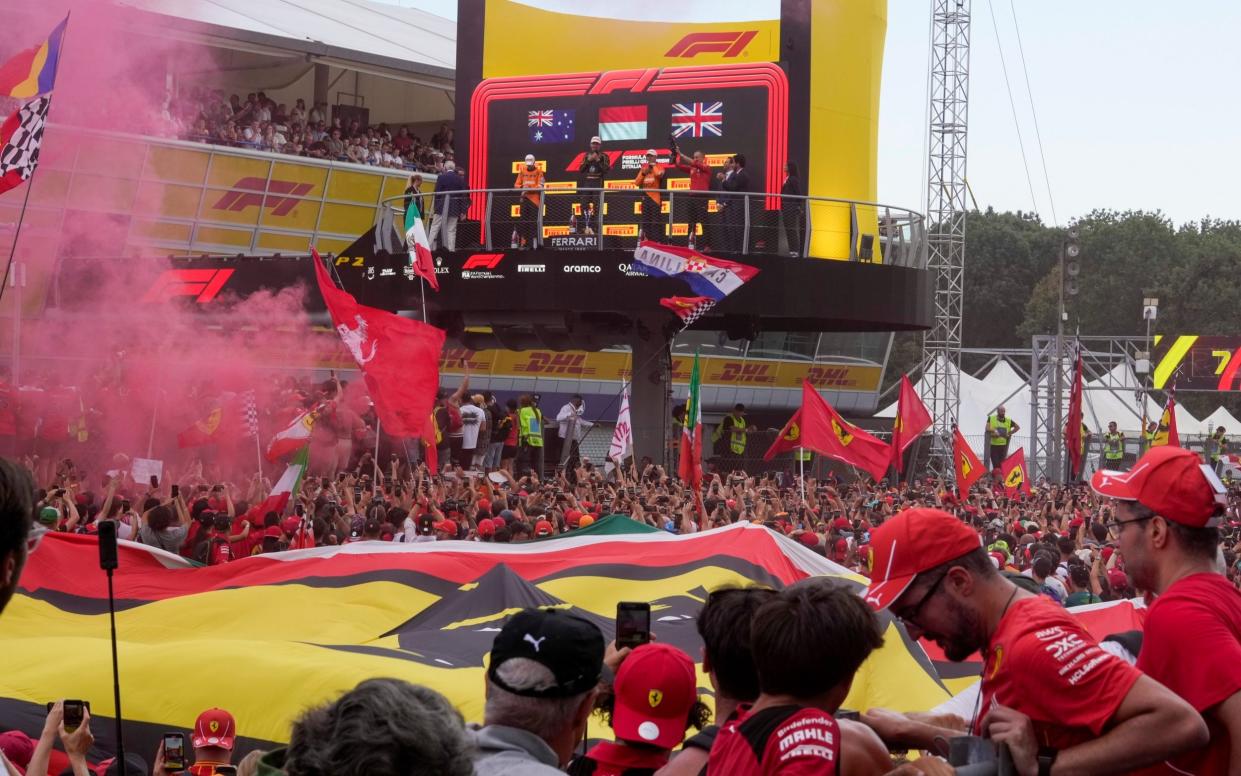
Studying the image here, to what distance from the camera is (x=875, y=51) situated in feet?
101

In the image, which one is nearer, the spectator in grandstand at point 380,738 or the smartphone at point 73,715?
the spectator in grandstand at point 380,738

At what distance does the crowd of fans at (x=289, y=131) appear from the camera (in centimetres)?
3625

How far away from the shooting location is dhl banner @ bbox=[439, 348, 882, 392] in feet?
136

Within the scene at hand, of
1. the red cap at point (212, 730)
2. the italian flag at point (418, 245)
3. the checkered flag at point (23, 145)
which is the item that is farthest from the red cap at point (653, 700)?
the italian flag at point (418, 245)

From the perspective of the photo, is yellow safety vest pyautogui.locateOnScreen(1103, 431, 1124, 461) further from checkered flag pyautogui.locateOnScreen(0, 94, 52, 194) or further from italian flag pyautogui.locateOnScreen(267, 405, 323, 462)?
checkered flag pyautogui.locateOnScreen(0, 94, 52, 194)

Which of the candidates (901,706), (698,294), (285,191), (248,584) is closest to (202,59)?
(285,191)

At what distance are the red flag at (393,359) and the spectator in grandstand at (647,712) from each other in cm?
1243

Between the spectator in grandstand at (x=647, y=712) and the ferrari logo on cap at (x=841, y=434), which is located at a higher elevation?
the spectator in grandstand at (x=647, y=712)

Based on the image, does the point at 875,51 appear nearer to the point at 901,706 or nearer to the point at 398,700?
the point at 901,706

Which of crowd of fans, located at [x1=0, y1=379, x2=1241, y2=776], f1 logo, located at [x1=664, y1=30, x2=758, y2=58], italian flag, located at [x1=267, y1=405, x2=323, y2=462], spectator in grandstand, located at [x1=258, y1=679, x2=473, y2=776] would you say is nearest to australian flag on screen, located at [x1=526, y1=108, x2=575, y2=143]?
f1 logo, located at [x1=664, y1=30, x2=758, y2=58]

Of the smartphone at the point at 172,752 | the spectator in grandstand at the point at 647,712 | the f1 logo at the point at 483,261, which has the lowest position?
the smartphone at the point at 172,752

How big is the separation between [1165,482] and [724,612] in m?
1.15

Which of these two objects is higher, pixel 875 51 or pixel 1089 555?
pixel 875 51

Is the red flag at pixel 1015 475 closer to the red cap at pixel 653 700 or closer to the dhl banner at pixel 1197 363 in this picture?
the dhl banner at pixel 1197 363
